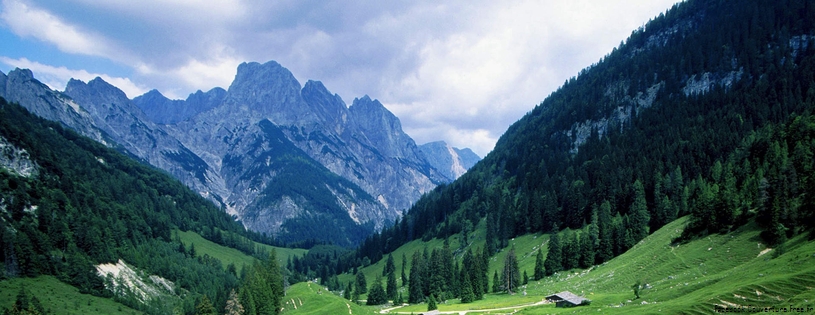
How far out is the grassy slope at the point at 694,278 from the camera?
50.6m

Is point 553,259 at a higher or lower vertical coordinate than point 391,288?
higher

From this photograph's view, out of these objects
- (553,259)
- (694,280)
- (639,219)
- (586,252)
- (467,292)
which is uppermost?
(639,219)

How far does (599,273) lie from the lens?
341ft

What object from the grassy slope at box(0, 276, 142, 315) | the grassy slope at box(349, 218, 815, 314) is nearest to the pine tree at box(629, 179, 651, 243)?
the grassy slope at box(349, 218, 815, 314)

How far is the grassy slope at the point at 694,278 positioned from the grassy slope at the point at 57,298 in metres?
112

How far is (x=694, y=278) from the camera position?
74.2 meters

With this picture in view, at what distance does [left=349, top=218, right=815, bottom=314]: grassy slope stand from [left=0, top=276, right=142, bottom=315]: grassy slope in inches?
4407

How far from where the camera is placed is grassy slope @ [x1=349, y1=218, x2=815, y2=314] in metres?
50.6

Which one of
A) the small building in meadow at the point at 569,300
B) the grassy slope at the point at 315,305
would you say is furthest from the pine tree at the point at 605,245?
the grassy slope at the point at 315,305

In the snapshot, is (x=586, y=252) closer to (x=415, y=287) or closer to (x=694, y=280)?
(x=415, y=287)

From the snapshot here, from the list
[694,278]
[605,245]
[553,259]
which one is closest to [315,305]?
[553,259]

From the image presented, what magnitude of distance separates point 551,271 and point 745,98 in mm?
125369

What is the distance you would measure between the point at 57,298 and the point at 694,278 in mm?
161827

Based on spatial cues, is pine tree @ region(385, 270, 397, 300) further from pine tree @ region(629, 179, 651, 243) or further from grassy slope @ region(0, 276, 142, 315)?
grassy slope @ region(0, 276, 142, 315)
